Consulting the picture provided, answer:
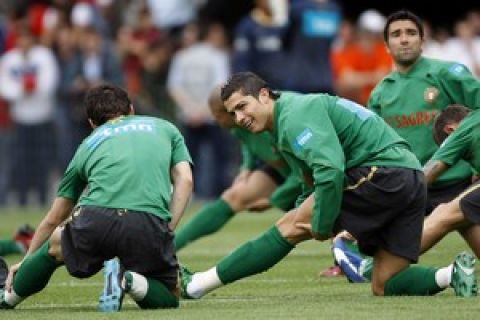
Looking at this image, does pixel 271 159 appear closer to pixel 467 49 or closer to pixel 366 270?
pixel 366 270

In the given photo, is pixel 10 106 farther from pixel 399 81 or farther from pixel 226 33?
pixel 399 81

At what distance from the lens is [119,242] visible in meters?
9.99

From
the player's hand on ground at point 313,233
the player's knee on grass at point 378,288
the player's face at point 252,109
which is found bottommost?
the player's knee on grass at point 378,288

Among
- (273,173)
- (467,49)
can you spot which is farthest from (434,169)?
(467,49)

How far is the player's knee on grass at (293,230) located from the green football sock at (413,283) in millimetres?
694

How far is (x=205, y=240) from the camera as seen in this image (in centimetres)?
1761

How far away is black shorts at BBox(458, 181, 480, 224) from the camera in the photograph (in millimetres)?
11227

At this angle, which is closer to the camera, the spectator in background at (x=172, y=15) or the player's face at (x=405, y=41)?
the player's face at (x=405, y=41)

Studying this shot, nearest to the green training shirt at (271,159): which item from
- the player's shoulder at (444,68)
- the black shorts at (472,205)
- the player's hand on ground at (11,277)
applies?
the player's shoulder at (444,68)

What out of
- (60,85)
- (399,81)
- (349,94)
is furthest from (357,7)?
(399,81)

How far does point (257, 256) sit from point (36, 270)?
1.47 meters

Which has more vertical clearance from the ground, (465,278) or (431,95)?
(431,95)

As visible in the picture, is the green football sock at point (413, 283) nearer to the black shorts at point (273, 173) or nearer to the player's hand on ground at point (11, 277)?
the player's hand on ground at point (11, 277)

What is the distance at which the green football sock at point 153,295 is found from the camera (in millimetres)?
9969
